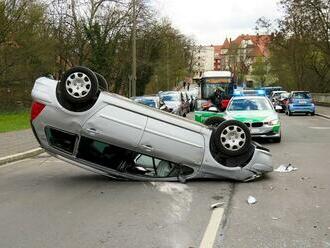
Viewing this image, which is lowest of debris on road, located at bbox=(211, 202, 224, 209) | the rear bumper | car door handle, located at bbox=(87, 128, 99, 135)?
the rear bumper

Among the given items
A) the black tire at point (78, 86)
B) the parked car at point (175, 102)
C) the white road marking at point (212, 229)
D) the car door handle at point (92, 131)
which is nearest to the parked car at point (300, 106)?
the parked car at point (175, 102)

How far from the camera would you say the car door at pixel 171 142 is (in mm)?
9688

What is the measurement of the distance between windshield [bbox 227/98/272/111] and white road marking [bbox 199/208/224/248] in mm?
11643

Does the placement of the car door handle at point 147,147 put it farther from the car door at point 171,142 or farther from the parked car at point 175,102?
the parked car at point 175,102

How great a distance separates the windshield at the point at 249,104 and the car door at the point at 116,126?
10.0 meters

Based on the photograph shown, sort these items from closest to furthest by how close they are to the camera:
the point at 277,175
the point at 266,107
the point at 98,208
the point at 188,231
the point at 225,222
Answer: the point at 188,231 → the point at 225,222 → the point at 98,208 → the point at 277,175 → the point at 266,107

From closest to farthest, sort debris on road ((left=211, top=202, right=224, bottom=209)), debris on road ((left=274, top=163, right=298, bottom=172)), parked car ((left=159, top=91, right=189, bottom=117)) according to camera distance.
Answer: debris on road ((left=211, top=202, right=224, bottom=209))
debris on road ((left=274, top=163, right=298, bottom=172))
parked car ((left=159, top=91, right=189, bottom=117))

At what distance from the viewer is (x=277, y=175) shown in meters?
11.0

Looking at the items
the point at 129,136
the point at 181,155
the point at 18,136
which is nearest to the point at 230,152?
the point at 181,155

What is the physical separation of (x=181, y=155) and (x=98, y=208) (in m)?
2.17

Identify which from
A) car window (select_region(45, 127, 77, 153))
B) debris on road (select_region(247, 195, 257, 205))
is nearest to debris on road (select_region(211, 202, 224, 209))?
debris on road (select_region(247, 195, 257, 205))

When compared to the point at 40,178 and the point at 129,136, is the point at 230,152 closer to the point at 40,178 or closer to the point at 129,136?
the point at 129,136

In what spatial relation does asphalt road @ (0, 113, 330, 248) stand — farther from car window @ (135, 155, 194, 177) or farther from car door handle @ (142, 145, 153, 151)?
car door handle @ (142, 145, 153, 151)

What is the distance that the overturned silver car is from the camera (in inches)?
378
